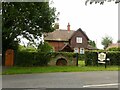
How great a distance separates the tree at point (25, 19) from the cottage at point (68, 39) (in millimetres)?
33512

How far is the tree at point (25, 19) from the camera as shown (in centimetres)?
2838

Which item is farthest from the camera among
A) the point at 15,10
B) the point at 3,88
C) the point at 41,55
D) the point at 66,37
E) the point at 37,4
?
the point at 66,37

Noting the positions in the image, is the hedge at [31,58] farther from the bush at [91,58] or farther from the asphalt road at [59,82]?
the asphalt road at [59,82]

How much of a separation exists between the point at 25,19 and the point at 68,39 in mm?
41191

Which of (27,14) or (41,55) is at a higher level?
(27,14)

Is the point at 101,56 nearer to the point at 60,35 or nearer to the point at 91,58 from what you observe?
the point at 91,58

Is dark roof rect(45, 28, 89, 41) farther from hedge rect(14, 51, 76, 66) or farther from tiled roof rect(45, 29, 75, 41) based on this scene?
hedge rect(14, 51, 76, 66)

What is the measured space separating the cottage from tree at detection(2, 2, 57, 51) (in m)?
33.5

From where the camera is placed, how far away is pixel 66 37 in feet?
231

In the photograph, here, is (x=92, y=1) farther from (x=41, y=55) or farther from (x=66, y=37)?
(x=66, y=37)

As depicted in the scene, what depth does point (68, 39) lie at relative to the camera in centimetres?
7056

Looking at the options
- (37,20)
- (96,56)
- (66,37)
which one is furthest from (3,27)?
(66,37)

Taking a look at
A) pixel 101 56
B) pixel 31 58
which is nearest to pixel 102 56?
pixel 101 56

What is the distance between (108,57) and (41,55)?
7.90 meters
